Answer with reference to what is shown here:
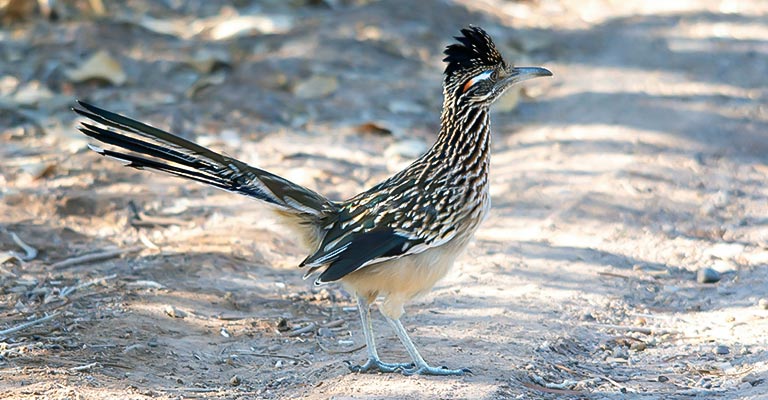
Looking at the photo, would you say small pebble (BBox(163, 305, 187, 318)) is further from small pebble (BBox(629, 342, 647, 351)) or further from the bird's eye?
small pebble (BBox(629, 342, 647, 351))

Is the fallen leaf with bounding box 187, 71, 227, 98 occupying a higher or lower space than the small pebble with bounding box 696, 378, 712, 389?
→ higher

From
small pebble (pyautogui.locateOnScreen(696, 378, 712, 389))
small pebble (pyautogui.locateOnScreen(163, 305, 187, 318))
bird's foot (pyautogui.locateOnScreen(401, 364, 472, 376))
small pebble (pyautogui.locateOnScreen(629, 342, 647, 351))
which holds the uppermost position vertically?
small pebble (pyautogui.locateOnScreen(696, 378, 712, 389))

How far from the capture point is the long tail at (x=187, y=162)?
5.23m

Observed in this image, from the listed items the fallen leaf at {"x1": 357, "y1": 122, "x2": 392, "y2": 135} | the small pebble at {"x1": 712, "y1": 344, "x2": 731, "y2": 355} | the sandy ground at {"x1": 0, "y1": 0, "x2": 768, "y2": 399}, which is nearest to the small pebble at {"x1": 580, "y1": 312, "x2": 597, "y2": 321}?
the sandy ground at {"x1": 0, "y1": 0, "x2": 768, "y2": 399}

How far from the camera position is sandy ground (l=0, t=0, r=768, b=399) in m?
5.64

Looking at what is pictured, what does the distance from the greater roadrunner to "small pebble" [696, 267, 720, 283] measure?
229 centimetres

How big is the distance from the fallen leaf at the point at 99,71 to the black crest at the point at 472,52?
6154 millimetres

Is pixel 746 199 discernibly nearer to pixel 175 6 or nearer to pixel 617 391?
pixel 617 391

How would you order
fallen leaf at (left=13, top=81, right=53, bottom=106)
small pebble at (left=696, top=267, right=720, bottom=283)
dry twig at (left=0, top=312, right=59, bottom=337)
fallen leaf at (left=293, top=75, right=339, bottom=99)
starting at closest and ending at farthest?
dry twig at (left=0, top=312, right=59, bottom=337) → small pebble at (left=696, top=267, right=720, bottom=283) → fallen leaf at (left=13, top=81, right=53, bottom=106) → fallen leaf at (left=293, top=75, right=339, bottom=99)

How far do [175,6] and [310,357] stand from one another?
8.53 meters

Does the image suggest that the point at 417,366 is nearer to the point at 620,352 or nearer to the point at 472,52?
the point at 620,352

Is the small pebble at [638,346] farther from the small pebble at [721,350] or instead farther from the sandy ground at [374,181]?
the small pebble at [721,350]

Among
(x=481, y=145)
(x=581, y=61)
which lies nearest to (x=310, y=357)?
(x=481, y=145)

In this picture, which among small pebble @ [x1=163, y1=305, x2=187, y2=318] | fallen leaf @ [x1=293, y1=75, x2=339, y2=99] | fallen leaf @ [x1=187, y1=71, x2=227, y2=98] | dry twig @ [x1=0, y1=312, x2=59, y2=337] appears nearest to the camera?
dry twig @ [x1=0, y1=312, x2=59, y2=337]
